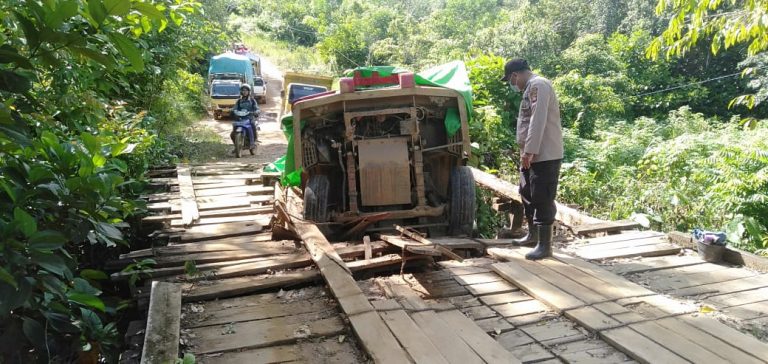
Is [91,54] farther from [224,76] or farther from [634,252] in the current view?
[224,76]

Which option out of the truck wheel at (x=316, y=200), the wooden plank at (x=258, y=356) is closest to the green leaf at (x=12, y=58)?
the wooden plank at (x=258, y=356)

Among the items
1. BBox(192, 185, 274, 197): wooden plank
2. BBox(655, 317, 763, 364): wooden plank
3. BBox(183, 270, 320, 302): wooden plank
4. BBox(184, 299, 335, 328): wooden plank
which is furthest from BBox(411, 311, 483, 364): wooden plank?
BBox(192, 185, 274, 197): wooden plank

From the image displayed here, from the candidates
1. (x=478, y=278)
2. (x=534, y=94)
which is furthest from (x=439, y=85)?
(x=478, y=278)

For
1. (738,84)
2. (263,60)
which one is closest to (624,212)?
(738,84)

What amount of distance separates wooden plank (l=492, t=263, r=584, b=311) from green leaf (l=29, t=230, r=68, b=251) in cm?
271

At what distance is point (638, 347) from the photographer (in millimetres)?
2842

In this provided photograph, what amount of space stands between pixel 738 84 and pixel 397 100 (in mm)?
27430

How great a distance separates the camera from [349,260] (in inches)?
180

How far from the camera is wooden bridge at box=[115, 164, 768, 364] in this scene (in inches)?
113

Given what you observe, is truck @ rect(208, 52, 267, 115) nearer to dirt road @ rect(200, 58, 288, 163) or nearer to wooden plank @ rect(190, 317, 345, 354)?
dirt road @ rect(200, 58, 288, 163)

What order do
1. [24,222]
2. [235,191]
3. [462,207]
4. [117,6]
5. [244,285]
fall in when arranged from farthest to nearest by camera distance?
[235,191], [462,207], [244,285], [24,222], [117,6]

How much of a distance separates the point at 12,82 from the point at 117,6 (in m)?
0.52

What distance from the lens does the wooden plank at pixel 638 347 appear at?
2.73m

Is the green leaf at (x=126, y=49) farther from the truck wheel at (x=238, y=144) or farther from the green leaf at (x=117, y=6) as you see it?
the truck wheel at (x=238, y=144)
